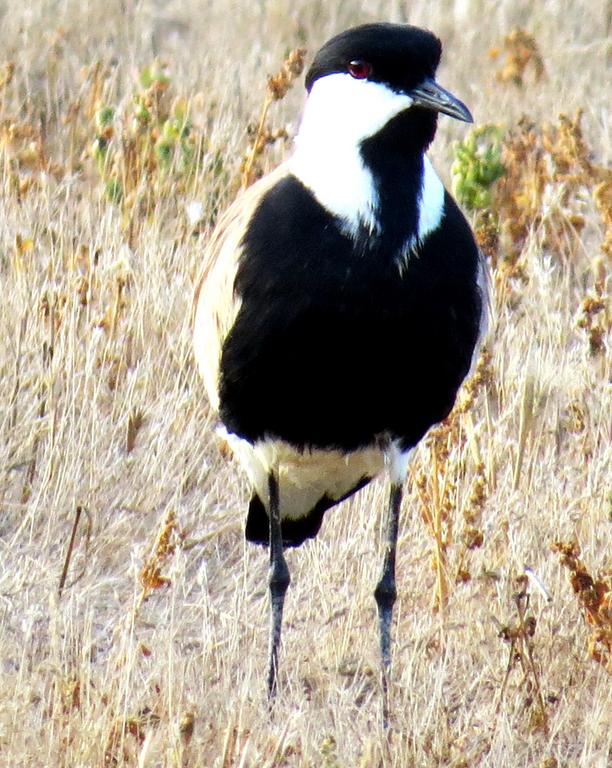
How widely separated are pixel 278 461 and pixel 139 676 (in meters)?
0.75

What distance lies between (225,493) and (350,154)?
1578 mm

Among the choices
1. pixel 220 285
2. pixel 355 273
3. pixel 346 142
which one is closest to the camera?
pixel 355 273

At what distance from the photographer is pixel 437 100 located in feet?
13.5

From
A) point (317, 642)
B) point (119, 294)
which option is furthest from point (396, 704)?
point (119, 294)

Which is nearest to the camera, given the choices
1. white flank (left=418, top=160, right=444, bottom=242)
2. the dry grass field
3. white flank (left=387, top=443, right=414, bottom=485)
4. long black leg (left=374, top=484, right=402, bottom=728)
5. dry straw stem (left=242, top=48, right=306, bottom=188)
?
the dry grass field

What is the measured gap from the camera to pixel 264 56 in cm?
833

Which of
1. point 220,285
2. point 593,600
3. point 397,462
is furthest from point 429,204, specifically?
point 593,600

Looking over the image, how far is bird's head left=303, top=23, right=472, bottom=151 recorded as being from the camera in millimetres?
4160

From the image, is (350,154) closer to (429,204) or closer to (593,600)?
(429,204)

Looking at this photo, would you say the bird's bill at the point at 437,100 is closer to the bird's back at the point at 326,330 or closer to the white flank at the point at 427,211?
the white flank at the point at 427,211

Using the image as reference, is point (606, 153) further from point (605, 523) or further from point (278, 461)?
point (278, 461)

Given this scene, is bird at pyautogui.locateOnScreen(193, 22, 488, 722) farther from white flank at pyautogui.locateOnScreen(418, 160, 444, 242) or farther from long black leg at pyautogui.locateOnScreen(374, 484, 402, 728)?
long black leg at pyautogui.locateOnScreen(374, 484, 402, 728)

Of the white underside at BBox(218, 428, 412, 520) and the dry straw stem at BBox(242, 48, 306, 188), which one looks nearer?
the white underside at BBox(218, 428, 412, 520)

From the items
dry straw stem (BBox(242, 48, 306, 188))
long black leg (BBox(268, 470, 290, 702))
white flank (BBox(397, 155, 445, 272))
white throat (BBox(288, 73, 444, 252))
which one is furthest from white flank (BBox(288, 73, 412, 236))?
dry straw stem (BBox(242, 48, 306, 188))
